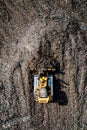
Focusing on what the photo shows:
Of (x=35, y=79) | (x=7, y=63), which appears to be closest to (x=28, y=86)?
(x=35, y=79)

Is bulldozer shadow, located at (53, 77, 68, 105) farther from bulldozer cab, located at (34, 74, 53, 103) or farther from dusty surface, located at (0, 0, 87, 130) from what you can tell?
bulldozer cab, located at (34, 74, 53, 103)

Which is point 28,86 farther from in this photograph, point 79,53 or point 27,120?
point 79,53

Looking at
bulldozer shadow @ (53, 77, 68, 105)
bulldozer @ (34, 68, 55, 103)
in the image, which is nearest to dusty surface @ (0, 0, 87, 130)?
bulldozer shadow @ (53, 77, 68, 105)

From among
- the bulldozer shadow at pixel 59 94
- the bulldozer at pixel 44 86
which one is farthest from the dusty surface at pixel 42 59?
the bulldozer at pixel 44 86

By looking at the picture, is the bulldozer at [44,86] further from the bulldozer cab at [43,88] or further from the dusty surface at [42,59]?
the dusty surface at [42,59]

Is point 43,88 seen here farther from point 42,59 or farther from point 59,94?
point 42,59

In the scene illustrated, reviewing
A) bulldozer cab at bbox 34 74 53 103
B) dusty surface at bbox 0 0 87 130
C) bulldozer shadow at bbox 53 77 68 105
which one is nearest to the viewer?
bulldozer cab at bbox 34 74 53 103

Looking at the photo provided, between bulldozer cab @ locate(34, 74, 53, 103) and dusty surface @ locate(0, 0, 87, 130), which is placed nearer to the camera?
bulldozer cab @ locate(34, 74, 53, 103)
